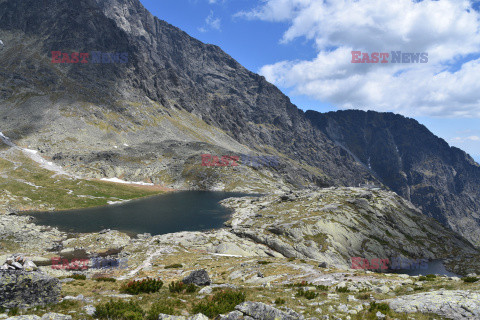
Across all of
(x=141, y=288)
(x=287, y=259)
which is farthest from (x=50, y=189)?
(x=141, y=288)

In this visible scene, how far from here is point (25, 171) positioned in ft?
377

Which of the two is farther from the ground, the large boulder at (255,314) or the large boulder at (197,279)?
the large boulder at (255,314)

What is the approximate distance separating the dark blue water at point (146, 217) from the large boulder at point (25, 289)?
199ft

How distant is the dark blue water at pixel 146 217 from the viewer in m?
73.5

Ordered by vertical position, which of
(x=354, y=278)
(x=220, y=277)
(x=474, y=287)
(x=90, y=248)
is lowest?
(x=90, y=248)

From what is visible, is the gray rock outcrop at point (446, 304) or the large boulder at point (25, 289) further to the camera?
the gray rock outcrop at point (446, 304)

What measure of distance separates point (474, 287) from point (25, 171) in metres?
152

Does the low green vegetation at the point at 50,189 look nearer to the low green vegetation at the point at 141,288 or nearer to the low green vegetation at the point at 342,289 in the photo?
the low green vegetation at the point at 141,288

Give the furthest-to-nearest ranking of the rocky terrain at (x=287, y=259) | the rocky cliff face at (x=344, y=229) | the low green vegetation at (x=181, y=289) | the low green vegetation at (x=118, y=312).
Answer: the rocky cliff face at (x=344, y=229) → the low green vegetation at (x=181, y=289) → the rocky terrain at (x=287, y=259) → the low green vegetation at (x=118, y=312)

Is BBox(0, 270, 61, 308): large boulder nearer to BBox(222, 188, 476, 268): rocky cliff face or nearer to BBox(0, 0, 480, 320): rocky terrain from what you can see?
BBox(0, 0, 480, 320): rocky terrain

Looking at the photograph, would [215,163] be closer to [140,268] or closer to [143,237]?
[143,237]

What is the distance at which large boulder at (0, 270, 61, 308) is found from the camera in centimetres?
1238

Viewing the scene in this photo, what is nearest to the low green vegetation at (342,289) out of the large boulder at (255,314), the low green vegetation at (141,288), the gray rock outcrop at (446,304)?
the gray rock outcrop at (446,304)

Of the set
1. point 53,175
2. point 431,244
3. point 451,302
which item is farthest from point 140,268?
point 53,175
